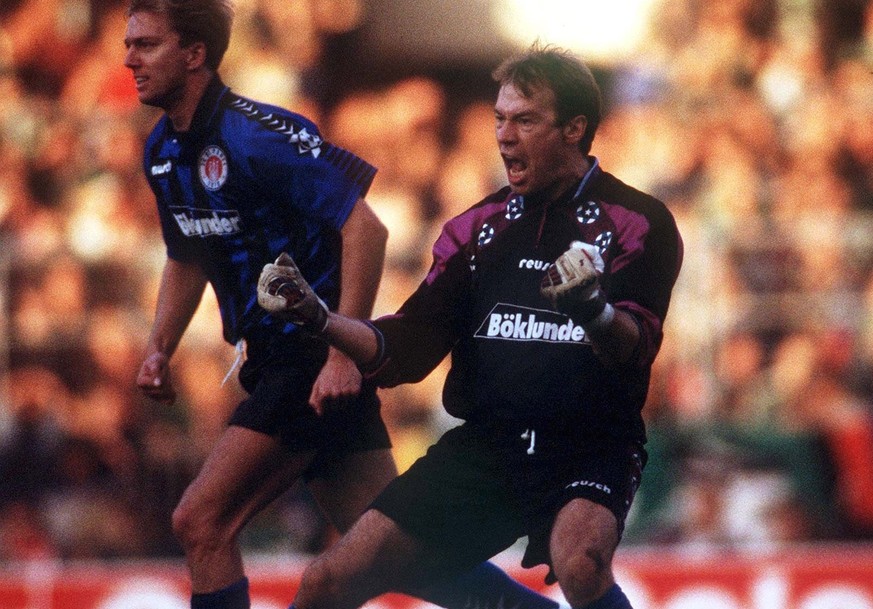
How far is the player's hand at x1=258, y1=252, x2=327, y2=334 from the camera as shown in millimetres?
3930

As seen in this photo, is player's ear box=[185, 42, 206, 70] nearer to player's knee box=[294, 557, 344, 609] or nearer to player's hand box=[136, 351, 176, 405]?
player's hand box=[136, 351, 176, 405]

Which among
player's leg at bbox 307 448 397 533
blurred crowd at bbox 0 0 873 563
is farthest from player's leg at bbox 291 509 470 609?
blurred crowd at bbox 0 0 873 563

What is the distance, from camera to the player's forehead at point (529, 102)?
4.37 meters

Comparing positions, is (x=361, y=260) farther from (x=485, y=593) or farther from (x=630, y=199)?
(x=485, y=593)

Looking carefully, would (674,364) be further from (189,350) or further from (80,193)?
(80,193)

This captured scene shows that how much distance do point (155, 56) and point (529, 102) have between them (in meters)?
1.34

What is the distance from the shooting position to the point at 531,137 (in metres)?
4.38

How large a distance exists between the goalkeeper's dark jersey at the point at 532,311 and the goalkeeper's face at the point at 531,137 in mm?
119

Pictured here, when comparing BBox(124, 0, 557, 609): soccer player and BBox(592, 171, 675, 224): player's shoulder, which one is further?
BBox(124, 0, 557, 609): soccer player

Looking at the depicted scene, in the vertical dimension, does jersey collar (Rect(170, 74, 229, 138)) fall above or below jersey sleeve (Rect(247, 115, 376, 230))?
above

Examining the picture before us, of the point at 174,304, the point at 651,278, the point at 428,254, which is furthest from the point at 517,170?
the point at 428,254

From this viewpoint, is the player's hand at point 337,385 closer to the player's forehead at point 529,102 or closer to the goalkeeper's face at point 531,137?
the goalkeeper's face at point 531,137

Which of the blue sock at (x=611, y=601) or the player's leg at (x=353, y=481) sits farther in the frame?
the player's leg at (x=353, y=481)

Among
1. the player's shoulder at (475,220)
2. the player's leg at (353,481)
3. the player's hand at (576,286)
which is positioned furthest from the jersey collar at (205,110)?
the player's hand at (576,286)
